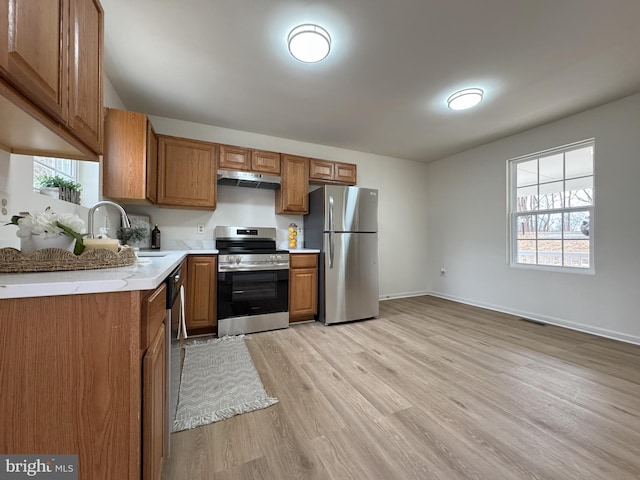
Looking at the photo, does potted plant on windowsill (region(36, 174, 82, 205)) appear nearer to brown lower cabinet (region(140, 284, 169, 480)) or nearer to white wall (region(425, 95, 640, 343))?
brown lower cabinet (region(140, 284, 169, 480))

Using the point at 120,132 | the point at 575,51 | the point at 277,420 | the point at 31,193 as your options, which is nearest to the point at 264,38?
the point at 120,132

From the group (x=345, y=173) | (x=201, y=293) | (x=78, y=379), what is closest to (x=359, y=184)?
(x=345, y=173)

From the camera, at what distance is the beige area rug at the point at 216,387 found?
1.51m

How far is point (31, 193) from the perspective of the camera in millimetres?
1279

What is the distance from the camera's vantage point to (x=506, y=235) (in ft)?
11.8

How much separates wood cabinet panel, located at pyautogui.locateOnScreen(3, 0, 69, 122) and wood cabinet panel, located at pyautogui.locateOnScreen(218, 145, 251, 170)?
2.03 meters

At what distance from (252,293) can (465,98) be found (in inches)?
118

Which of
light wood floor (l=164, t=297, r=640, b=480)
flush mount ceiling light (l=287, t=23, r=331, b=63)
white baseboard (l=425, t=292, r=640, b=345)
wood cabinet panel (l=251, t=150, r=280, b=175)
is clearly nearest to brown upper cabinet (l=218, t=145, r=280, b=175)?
wood cabinet panel (l=251, t=150, r=280, b=175)

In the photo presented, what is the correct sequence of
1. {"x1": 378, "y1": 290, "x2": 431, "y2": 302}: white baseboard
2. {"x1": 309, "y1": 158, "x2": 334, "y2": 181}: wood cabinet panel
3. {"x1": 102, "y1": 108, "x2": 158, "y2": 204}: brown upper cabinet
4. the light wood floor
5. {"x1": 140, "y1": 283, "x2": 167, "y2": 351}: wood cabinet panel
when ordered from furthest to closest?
{"x1": 378, "y1": 290, "x2": 431, "y2": 302}: white baseboard, {"x1": 309, "y1": 158, "x2": 334, "y2": 181}: wood cabinet panel, {"x1": 102, "y1": 108, "x2": 158, "y2": 204}: brown upper cabinet, the light wood floor, {"x1": 140, "y1": 283, "x2": 167, "y2": 351}: wood cabinet panel

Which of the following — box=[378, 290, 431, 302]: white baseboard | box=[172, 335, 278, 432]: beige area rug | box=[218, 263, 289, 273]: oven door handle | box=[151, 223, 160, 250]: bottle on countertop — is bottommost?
box=[172, 335, 278, 432]: beige area rug

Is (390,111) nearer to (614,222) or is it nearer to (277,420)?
(614,222)

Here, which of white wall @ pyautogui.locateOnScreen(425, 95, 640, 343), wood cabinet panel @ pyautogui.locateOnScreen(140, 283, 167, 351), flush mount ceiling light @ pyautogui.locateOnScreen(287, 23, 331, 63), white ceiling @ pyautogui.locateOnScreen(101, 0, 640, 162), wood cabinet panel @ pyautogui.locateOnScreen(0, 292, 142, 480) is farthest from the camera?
white wall @ pyautogui.locateOnScreen(425, 95, 640, 343)

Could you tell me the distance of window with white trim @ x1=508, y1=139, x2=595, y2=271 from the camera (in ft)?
9.59

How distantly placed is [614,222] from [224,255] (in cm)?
413
